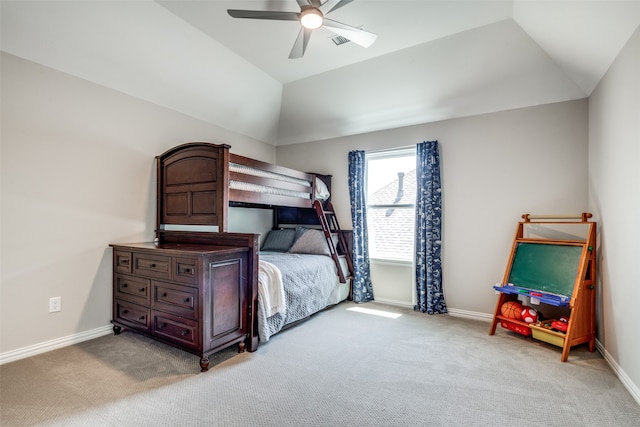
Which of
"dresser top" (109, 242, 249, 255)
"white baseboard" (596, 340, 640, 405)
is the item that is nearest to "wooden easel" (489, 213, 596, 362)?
"white baseboard" (596, 340, 640, 405)

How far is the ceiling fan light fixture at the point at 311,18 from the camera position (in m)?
2.07

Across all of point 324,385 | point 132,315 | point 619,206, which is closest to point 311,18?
point 324,385

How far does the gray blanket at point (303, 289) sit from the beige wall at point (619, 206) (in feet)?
8.18

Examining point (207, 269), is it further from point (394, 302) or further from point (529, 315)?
point (529, 315)

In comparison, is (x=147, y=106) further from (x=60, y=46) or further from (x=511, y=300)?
(x=511, y=300)

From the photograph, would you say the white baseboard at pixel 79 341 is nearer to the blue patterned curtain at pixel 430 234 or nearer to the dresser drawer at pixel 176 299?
the dresser drawer at pixel 176 299

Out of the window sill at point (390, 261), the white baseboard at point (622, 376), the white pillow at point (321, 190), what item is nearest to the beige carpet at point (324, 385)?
the white baseboard at point (622, 376)

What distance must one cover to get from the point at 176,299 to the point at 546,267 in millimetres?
3241

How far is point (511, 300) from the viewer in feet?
10.1

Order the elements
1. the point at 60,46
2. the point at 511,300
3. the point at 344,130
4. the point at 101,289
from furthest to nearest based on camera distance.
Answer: the point at 344,130, the point at 511,300, the point at 101,289, the point at 60,46

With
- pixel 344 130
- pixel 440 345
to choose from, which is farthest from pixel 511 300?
pixel 344 130

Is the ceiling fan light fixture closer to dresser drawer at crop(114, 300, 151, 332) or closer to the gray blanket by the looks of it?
the gray blanket

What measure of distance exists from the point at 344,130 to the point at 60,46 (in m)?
3.08

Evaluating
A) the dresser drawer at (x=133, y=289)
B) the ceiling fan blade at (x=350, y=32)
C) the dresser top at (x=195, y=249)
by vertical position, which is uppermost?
the ceiling fan blade at (x=350, y=32)
